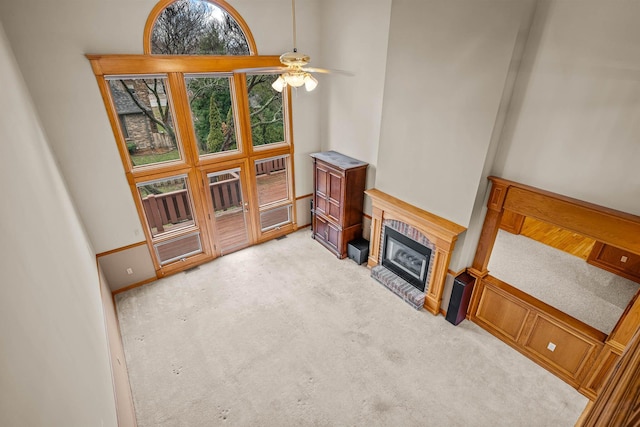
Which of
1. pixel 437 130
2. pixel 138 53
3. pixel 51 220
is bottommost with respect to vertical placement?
pixel 51 220

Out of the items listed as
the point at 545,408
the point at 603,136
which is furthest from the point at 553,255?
the point at 603,136

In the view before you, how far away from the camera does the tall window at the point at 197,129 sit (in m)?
4.72

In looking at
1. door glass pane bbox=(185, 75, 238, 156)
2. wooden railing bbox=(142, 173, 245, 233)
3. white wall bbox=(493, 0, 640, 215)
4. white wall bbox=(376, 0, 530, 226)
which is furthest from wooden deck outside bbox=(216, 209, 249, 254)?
white wall bbox=(493, 0, 640, 215)

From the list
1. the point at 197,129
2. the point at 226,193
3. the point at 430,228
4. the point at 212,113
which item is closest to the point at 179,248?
the point at 226,193

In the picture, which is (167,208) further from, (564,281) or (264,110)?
(564,281)

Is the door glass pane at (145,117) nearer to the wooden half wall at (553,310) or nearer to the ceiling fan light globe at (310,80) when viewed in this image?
the ceiling fan light globe at (310,80)

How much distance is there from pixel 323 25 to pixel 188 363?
6084mm

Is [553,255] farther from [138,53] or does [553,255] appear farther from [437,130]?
[138,53]

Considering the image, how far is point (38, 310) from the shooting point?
155cm

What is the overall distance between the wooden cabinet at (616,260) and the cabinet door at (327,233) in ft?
15.5

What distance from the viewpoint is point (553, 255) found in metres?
A: 6.09

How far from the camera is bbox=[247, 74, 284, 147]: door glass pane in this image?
19.1 feet

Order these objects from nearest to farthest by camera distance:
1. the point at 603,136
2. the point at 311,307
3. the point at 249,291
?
the point at 603,136, the point at 311,307, the point at 249,291

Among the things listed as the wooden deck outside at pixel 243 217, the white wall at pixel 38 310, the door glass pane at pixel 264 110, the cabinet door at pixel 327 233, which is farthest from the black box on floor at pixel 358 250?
the white wall at pixel 38 310
